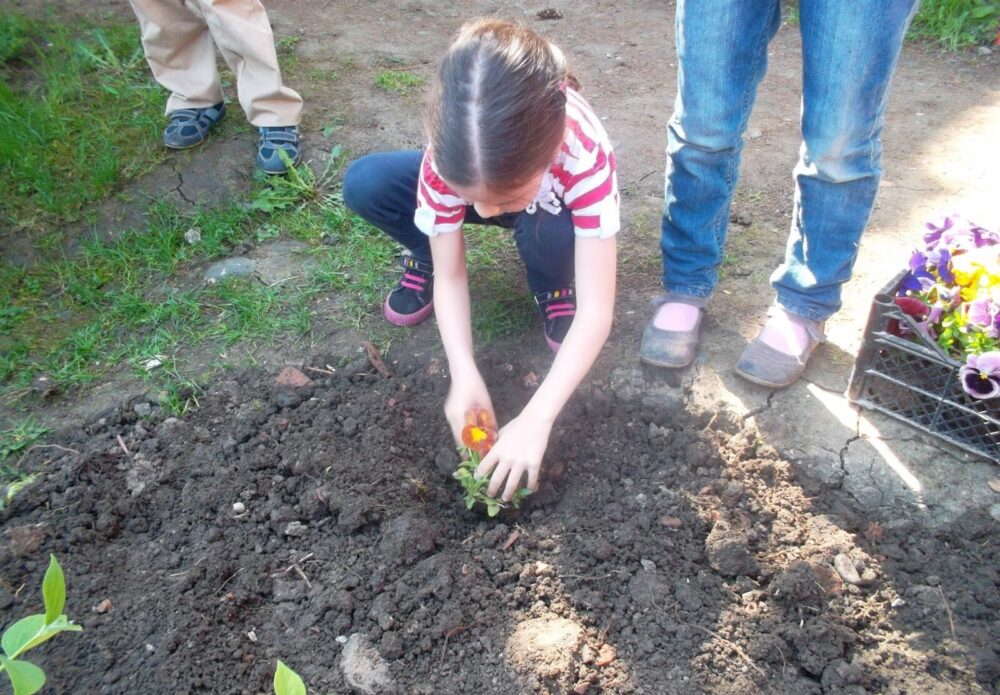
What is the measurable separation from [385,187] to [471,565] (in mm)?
1199

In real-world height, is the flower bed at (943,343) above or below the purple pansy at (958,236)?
below

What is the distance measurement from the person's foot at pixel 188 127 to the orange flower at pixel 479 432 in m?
2.10

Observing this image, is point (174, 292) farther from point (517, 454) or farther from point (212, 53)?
point (517, 454)

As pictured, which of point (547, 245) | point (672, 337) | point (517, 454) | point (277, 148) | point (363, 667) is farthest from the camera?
point (277, 148)

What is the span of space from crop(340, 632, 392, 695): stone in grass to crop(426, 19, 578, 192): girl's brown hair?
1044mm

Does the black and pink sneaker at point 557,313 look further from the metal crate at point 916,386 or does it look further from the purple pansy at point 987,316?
the purple pansy at point 987,316

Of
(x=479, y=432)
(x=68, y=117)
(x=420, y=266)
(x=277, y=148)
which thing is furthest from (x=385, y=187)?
(x=68, y=117)

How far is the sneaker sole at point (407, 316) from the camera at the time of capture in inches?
105

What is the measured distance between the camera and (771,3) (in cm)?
210

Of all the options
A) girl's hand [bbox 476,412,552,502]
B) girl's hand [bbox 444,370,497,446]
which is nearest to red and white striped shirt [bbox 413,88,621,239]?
girl's hand [bbox 444,370,497,446]

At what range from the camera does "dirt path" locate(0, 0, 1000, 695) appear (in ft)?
5.72

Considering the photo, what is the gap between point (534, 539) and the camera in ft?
6.53

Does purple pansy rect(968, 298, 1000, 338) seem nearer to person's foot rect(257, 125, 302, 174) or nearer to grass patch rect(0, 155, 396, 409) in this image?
grass patch rect(0, 155, 396, 409)

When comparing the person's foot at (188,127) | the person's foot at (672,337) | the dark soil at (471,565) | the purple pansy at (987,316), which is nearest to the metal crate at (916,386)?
the purple pansy at (987,316)
